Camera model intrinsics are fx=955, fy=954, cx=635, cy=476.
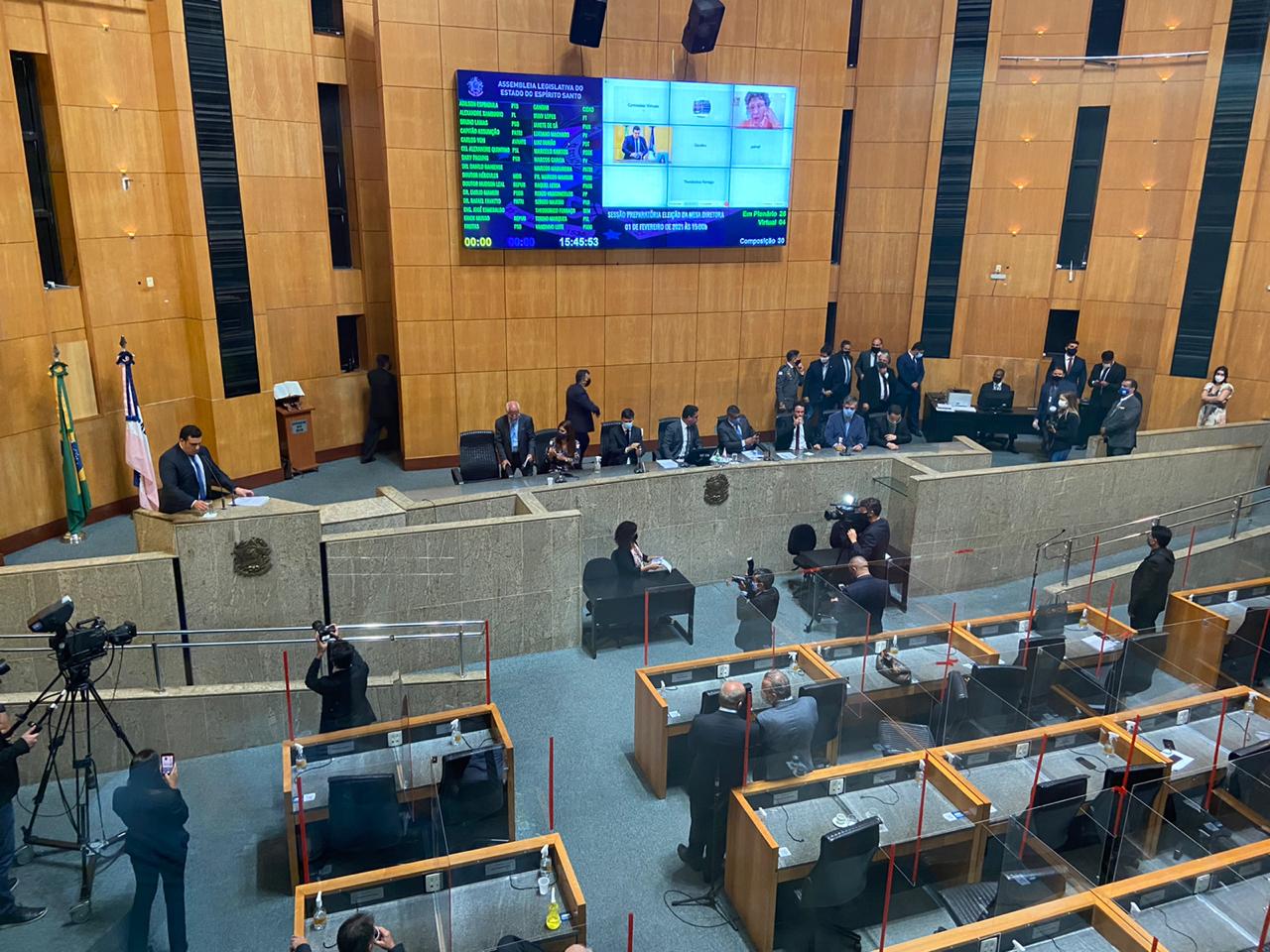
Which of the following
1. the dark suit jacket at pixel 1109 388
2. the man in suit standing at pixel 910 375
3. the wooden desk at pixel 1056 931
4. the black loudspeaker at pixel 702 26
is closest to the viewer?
the wooden desk at pixel 1056 931

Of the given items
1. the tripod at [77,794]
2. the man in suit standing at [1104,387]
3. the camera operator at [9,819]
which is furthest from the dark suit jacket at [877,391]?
the camera operator at [9,819]

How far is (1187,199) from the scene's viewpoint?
13578mm

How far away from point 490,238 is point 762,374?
465 centimetres

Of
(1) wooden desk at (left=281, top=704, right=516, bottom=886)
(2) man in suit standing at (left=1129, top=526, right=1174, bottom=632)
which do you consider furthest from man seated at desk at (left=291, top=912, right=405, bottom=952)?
(2) man in suit standing at (left=1129, top=526, right=1174, bottom=632)

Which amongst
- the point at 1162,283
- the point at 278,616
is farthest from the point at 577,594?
the point at 1162,283

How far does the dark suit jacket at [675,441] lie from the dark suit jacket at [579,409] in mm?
1353

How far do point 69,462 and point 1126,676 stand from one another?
33.0 feet

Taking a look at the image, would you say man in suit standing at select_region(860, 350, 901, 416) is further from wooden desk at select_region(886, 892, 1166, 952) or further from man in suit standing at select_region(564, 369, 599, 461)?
wooden desk at select_region(886, 892, 1166, 952)

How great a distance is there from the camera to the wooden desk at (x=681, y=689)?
21.3 ft

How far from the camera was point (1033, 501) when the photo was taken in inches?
406

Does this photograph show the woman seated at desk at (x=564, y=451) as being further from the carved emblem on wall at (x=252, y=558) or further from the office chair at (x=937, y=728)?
the office chair at (x=937, y=728)

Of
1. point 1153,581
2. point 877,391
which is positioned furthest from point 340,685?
point 877,391

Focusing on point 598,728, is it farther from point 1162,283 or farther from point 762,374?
point 1162,283

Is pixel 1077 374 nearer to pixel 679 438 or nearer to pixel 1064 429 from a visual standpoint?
pixel 1064 429
